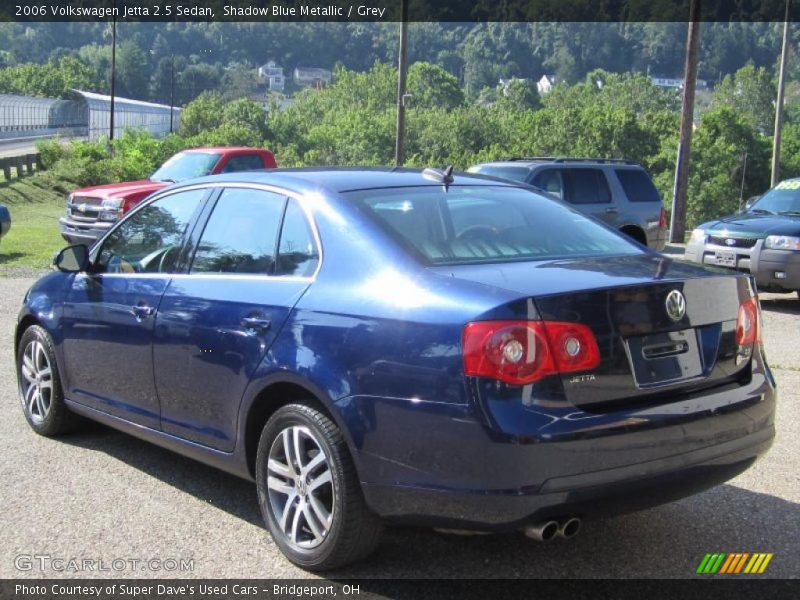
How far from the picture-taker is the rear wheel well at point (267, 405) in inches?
162

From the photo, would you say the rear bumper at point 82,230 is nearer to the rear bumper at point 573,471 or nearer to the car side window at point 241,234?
the car side window at point 241,234

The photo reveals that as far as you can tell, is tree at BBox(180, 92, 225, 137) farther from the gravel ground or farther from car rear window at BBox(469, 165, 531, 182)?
the gravel ground

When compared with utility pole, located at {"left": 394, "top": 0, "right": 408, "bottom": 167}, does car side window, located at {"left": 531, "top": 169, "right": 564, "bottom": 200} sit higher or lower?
lower

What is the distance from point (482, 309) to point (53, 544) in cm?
223

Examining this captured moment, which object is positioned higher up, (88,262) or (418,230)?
(418,230)

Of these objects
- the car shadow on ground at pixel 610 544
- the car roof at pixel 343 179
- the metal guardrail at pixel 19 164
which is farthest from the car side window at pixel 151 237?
the metal guardrail at pixel 19 164

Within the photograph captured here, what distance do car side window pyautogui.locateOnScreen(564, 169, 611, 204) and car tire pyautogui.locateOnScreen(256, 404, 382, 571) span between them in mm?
11481

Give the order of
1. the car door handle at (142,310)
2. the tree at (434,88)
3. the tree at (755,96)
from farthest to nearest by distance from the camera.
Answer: the tree at (434,88)
the tree at (755,96)
the car door handle at (142,310)

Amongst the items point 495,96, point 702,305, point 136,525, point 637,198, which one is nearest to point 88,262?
point 136,525

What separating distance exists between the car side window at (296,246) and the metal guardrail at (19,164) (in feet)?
97.1

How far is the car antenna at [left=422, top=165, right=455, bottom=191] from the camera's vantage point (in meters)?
4.87

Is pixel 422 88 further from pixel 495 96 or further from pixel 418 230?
pixel 418 230

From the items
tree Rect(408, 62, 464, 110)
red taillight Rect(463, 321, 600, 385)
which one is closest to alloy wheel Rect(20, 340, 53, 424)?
red taillight Rect(463, 321, 600, 385)

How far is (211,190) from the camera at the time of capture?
511cm
